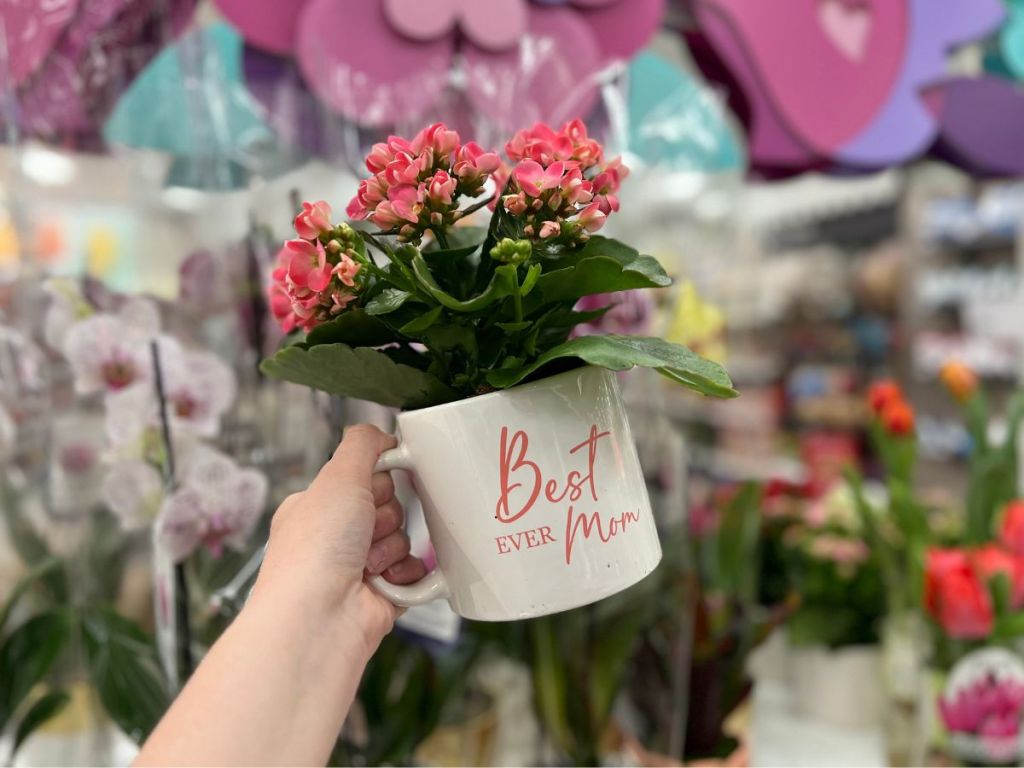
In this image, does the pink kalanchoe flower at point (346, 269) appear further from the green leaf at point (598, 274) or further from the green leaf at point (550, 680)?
the green leaf at point (550, 680)

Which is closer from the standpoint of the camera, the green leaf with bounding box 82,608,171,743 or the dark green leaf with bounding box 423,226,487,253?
the dark green leaf with bounding box 423,226,487,253

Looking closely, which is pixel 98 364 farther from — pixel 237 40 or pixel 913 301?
pixel 913 301

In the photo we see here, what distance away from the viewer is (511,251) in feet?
1.49

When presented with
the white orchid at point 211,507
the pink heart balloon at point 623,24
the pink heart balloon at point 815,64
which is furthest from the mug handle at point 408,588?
the pink heart balloon at point 815,64

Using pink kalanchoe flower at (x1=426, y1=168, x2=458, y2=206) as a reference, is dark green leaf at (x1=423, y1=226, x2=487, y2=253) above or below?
below

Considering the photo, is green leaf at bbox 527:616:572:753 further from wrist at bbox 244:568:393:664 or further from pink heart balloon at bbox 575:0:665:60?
pink heart balloon at bbox 575:0:665:60

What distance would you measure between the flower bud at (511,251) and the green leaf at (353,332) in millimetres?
87

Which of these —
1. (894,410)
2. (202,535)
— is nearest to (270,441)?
(202,535)

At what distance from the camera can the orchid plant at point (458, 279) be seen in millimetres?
469

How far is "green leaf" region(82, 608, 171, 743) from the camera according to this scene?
0.76m

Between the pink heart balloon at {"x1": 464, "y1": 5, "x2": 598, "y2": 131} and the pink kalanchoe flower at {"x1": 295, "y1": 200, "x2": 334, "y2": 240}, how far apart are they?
1.46 feet

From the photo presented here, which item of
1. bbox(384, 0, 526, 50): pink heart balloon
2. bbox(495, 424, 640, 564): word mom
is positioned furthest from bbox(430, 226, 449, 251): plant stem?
bbox(384, 0, 526, 50): pink heart balloon

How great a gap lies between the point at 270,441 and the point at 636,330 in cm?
37

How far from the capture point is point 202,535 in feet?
2.49
